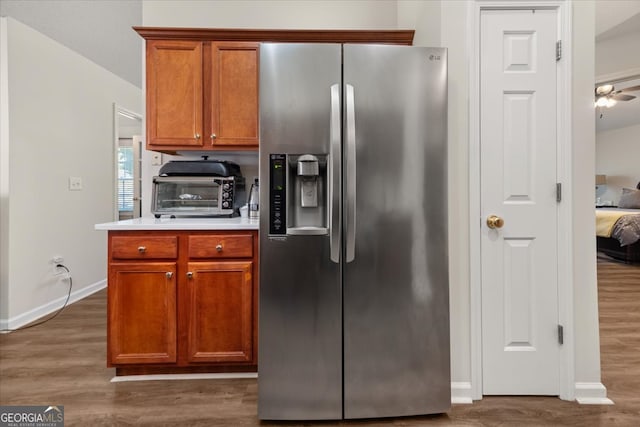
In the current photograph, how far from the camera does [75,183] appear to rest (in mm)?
3426

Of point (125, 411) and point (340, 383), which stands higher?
point (340, 383)

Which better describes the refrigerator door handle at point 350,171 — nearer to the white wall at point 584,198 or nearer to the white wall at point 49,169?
the white wall at point 584,198

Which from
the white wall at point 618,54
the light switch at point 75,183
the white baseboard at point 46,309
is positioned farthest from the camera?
the white wall at point 618,54

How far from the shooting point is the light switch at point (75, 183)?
3.37 metres

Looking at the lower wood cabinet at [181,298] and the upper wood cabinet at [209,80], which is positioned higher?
the upper wood cabinet at [209,80]

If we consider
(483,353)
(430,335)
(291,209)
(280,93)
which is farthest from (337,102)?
(483,353)

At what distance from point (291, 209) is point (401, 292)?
2.21 feet

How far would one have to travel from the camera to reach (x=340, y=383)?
158cm

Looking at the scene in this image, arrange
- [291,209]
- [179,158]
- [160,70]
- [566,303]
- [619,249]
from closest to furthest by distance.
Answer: [291,209] < [566,303] < [160,70] < [179,158] < [619,249]

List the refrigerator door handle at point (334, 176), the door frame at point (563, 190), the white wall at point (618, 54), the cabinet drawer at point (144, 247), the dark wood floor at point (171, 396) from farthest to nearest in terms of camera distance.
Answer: the white wall at point (618, 54) < the cabinet drawer at point (144, 247) < the door frame at point (563, 190) < the dark wood floor at point (171, 396) < the refrigerator door handle at point (334, 176)

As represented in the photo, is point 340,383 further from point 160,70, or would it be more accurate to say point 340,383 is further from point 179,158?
point 160,70

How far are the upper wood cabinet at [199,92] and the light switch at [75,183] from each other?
1753mm

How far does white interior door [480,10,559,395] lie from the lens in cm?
176

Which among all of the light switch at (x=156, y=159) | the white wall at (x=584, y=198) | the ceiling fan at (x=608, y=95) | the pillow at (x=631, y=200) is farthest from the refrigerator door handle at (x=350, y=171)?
the pillow at (x=631, y=200)
